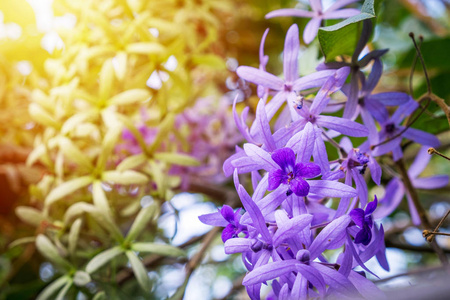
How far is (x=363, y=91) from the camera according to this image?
0.32 m

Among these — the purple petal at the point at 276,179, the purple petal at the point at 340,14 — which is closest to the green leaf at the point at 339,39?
the purple petal at the point at 340,14

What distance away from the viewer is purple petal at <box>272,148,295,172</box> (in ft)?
0.79

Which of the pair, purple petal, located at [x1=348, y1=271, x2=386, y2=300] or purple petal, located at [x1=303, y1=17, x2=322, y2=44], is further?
purple petal, located at [x1=303, y1=17, x2=322, y2=44]

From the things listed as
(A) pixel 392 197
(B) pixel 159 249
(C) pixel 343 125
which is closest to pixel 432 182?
(A) pixel 392 197

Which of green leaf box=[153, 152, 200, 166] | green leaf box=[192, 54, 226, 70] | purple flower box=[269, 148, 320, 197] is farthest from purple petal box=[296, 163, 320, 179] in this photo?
green leaf box=[192, 54, 226, 70]

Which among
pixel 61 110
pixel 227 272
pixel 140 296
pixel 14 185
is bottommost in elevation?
pixel 227 272

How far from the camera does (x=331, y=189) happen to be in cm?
25

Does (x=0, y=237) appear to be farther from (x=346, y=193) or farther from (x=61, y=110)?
(x=346, y=193)

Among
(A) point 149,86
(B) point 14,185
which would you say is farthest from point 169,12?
(B) point 14,185

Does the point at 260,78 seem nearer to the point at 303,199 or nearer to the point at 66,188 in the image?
the point at 303,199

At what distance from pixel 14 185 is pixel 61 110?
0.43 ft

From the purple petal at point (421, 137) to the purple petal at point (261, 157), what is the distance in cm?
14

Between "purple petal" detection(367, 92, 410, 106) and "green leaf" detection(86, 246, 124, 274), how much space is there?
0.26 metres

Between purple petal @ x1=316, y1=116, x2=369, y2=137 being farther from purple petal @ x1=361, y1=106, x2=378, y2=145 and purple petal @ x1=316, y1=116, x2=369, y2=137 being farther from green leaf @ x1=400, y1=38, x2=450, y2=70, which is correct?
green leaf @ x1=400, y1=38, x2=450, y2=70
